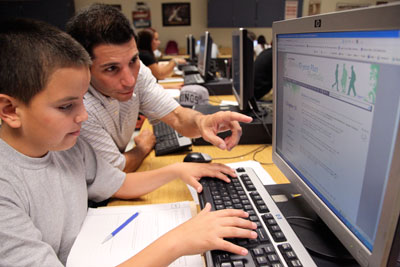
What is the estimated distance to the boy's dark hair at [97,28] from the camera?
0.92 meters

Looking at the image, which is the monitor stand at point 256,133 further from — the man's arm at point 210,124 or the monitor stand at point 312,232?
the monitor stand at point 312,232

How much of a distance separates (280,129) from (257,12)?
6425 mm

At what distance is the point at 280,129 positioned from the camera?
75 cm

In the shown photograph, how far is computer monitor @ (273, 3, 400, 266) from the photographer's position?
353 millimetres

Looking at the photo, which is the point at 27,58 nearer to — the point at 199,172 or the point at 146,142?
the point at 199,172

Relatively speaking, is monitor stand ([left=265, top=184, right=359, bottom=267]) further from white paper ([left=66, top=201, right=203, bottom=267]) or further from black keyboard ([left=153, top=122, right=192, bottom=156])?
black keyboard ([left=153, top=122, right=192, bottom=156])

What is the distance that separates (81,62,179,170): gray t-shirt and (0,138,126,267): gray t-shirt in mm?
143

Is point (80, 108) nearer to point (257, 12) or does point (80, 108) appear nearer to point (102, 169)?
point (102, 169)

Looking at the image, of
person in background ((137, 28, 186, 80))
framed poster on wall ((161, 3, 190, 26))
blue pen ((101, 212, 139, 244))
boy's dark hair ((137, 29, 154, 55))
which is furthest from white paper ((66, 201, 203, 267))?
framed poster on wall ((161, 3, 190, 26))

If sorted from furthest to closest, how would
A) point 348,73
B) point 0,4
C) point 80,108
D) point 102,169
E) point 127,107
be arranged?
point 0,4 → point 127,107 → point 102,169 → point 80,108 → point 348,73

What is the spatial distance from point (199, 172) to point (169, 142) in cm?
46

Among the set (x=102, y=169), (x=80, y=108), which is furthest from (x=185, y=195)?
(x=80, y=108)

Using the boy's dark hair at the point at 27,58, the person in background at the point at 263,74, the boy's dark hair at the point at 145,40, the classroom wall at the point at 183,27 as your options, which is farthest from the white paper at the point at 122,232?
the classroom wall at the point at 183,27

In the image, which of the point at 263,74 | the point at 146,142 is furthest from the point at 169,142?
the point at 263,74
